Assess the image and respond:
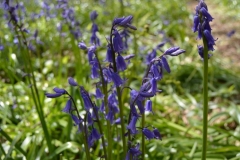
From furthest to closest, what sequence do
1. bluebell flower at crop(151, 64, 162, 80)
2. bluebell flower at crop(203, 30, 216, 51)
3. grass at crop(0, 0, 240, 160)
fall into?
grass at crop(0, 0, 240, 160), bluebell flower at crop(151, 64, 162, 80), bluebell flower at crop(203, 30, 216, 51)

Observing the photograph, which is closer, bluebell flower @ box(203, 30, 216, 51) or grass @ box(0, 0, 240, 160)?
bluebell flower @ box(203, 30, 216, 51)

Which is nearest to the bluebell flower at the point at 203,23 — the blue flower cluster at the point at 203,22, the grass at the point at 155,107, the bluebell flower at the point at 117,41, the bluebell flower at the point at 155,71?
the blue flower cluster at the point at 203,22

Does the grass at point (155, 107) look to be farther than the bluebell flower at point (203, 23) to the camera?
Yes

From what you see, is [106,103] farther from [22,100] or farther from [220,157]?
[22,100]

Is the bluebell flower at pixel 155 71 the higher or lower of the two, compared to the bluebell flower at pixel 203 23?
lower

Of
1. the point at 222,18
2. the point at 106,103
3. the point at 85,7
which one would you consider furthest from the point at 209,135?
the point at 85,7

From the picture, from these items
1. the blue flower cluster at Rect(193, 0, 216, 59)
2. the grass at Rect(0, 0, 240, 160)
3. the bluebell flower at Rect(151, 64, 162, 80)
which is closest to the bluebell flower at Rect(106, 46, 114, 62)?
the bluebell flower at Rect(151, 64, 162, 80)

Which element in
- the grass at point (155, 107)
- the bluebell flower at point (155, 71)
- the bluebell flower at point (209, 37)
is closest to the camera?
the bluebell flower at point (209, 37)

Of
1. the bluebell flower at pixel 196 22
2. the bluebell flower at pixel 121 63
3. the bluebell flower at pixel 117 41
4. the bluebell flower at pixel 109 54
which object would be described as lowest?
the bluebell flower at pixel 121 63

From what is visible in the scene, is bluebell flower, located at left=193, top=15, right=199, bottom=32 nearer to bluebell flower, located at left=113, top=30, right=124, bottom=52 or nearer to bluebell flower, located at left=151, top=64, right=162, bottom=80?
bluebell flower, located at left=151, top=64, right=162, bottom=80

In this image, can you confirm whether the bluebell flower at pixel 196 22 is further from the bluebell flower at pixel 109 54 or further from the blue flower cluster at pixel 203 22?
the bluebell flower at pixel 109 54

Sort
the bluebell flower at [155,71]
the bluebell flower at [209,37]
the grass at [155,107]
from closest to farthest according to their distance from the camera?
the bluebell flower at [209,37] → the bluebell flower at [155,71] → the grass at [155,107]
